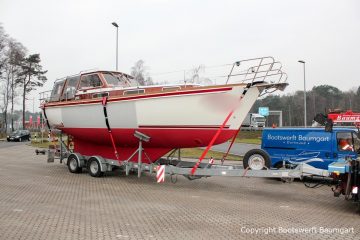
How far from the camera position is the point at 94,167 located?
41.3 ft

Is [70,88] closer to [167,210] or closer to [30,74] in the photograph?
[167,210]

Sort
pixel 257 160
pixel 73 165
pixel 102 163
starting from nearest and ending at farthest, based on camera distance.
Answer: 1. pixel 257 160
2. pixel 102 163
3. pixel 73 165

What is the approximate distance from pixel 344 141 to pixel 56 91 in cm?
1036

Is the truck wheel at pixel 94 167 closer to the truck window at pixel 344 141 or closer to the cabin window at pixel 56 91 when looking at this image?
the cabin window at pixel 56 91

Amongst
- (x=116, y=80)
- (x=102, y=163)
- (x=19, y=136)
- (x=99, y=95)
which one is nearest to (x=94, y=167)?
(x=102, y=163)

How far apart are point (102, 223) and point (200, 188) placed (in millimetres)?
4526

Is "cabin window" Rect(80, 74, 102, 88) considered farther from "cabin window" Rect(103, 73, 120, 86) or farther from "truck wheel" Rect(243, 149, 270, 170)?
"truck wheel" Rect(243, 149, 270, 170)

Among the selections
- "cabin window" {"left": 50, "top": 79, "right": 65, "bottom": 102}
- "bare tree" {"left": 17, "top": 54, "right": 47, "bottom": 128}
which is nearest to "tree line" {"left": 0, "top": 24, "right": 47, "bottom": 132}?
"bare tree" {"left": 17, "top": 54, "right": 47, "bottom": 128}

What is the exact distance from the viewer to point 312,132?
11.8 meters

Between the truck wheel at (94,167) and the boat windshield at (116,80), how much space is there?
262cm

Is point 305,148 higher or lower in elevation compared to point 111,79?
lower

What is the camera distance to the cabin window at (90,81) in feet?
42.9

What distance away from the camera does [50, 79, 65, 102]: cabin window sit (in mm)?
14242

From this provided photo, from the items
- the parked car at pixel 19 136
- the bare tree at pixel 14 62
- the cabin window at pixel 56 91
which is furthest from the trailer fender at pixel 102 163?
the bare tree at pixel 14 62
